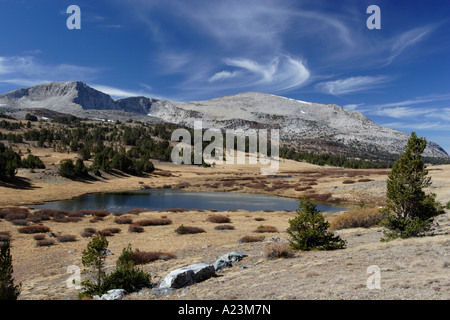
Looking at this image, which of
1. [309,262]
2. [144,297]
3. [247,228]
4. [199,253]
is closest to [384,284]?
[309,262]

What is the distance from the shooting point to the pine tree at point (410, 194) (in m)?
16.0

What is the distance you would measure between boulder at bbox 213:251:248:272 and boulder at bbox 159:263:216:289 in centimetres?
132

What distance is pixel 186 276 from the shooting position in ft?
39.6

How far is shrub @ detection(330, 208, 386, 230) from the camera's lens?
2612 cm

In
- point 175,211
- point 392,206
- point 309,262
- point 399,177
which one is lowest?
point 175,211

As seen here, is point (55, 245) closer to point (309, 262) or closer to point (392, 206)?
point (309, 262)

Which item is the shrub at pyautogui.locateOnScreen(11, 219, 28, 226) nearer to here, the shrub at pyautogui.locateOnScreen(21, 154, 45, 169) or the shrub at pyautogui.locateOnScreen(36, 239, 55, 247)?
the shrub at pyautogui.locateOnScreen(36, 239, 55, 247)

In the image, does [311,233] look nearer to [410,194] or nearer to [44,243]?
[410,194]

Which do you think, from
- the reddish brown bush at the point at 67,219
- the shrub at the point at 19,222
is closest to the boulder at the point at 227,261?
the shrub at the point at 19,222

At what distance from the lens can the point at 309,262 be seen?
13.4 metres

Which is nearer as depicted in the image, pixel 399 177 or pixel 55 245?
pixel 399 177

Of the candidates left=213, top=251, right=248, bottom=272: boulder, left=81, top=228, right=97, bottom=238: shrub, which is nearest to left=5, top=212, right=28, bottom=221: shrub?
left=81, top=228, right=97, bottom=238: shrub

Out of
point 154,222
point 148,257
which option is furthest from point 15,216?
point 148,257
